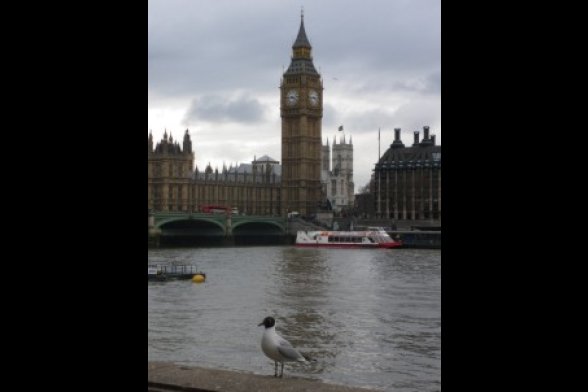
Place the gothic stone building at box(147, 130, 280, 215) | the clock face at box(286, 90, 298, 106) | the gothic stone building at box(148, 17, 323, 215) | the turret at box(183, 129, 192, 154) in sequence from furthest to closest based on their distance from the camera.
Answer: the clock face at box(286, 90, 298, 106) < the gothic stone building at box(148, 17, 323, 215) < the turret at box(183, 129, 192, 154) < the gothic stone building at box(147, 130, 280, 215)

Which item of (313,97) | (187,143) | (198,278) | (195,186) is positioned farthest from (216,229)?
(198,278)

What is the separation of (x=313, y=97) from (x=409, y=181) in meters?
16.3

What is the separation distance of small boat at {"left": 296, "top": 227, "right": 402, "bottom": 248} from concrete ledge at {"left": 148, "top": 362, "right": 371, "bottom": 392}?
56500 mm

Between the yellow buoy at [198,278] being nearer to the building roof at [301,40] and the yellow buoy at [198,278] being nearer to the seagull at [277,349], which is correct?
the seagull at [277,349]

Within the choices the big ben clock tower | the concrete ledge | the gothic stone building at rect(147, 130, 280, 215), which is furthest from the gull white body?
the big ben clock tower

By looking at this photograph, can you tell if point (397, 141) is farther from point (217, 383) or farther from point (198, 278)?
point (217, 383)

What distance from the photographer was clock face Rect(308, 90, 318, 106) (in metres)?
86.5

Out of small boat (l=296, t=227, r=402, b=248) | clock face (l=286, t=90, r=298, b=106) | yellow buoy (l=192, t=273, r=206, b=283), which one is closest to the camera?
yellow buoy (l=192, t=273, r=206, b=283)

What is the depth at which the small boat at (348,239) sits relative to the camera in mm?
62406

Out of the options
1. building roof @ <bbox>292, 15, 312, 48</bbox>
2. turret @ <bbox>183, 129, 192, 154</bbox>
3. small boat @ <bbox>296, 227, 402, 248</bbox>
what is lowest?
small boat @ <bbox>296, 227, 402, 248</bbox>

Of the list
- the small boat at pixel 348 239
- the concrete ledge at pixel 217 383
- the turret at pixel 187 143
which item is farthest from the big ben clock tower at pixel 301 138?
the concrete ledge at pixel 217 383

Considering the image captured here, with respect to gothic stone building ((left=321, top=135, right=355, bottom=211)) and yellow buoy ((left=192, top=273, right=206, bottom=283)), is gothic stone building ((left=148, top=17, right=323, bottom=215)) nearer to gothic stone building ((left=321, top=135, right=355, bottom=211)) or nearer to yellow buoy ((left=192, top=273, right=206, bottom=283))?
gothic stone building ((left=321, top=135, right=355, bottom=211))
